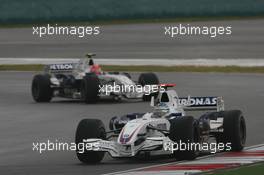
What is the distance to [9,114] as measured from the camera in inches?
970

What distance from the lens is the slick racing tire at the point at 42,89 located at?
2758 centimetres

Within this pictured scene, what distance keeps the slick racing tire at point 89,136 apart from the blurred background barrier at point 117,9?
40.1 meters

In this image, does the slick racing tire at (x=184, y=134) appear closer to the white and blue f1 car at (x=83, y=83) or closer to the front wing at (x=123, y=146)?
the front wing at (x=123, y=146)

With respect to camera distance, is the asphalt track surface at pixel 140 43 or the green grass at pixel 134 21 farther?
the green grass at pixel 134 21

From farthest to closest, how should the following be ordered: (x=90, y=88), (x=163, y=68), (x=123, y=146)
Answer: (x=163, y=68), (x=90, y=88), (x=123, y=146)

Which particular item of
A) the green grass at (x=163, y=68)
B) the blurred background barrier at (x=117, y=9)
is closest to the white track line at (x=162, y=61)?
the green grass at (x=163, y=68)

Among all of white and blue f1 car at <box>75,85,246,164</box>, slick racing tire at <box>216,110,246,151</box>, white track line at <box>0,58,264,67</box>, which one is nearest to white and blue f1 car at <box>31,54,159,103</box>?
white and blue f1 car at <box>75,85,246,164</box>

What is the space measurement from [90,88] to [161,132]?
33.6 feet

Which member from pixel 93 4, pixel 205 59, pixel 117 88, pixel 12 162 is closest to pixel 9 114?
pixel 117 88

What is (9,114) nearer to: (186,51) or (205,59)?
(205,59)

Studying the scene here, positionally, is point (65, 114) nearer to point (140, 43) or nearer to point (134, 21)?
point (140, 43)

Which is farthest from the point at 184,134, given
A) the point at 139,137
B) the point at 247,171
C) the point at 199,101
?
the point at 199,101

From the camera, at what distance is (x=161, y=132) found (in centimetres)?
1616

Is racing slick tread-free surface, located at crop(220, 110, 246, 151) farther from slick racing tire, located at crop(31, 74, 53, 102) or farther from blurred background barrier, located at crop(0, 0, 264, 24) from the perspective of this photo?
blurred background barrier, located at crop(0, 0, 264, 24)
